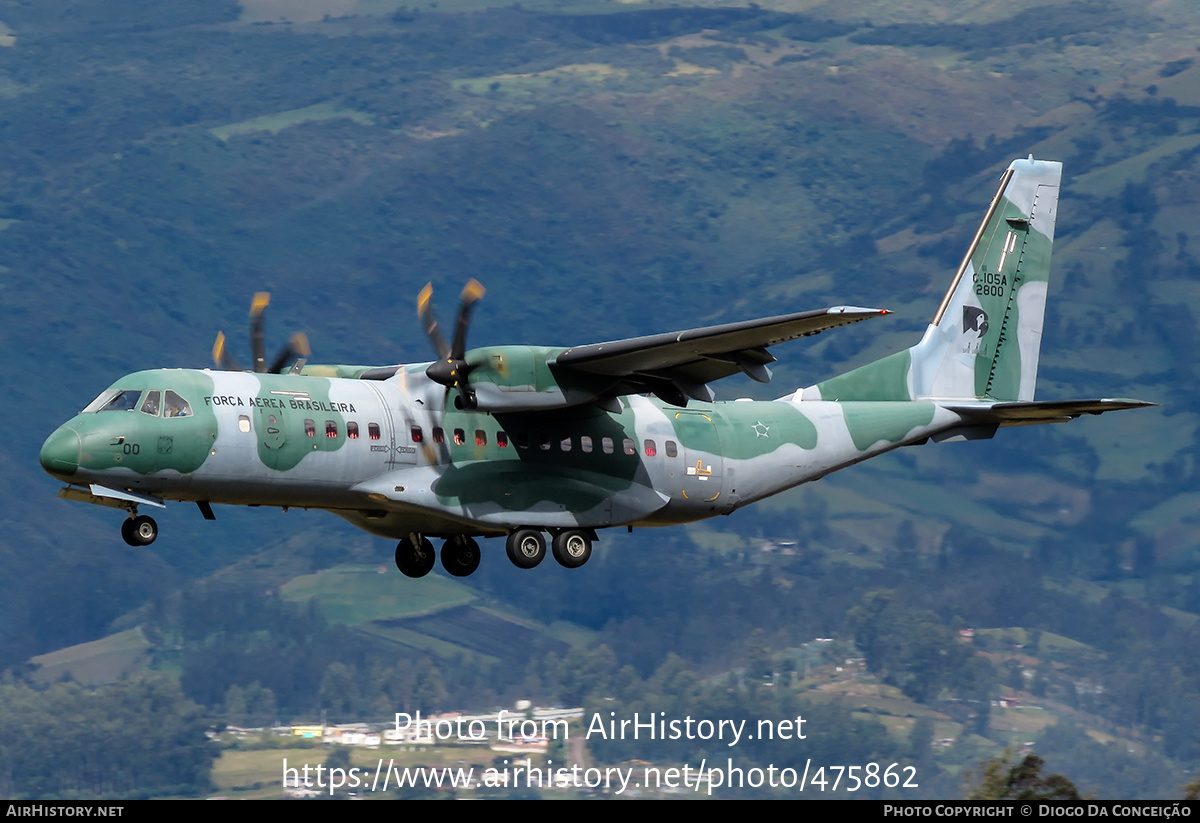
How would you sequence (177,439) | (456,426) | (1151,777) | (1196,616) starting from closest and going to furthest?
(177,439), (456,426), (1151,777), (1196,616)

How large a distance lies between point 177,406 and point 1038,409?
1345cm

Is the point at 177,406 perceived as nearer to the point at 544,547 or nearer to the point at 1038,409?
the point at 544,547

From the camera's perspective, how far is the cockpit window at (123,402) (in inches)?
992

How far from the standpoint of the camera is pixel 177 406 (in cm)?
2541

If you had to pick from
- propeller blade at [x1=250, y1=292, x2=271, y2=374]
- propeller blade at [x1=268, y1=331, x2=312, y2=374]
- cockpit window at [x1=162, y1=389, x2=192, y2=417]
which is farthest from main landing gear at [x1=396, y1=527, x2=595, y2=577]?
cockpit window at [x1=162, y1=389, x2=192, y2=417]

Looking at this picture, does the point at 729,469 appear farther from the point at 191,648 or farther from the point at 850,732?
the point at 191,648

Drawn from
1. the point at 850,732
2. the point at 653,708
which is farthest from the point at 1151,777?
the point at 653,708

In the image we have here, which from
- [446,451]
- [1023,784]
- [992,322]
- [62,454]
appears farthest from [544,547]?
[992,322]

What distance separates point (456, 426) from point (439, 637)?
92.9 m

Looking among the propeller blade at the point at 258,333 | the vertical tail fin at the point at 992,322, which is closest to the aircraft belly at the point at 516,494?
the propeller blade at the point at 258,333

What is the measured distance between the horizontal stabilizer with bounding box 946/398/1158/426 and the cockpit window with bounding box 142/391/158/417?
13170 millimetres

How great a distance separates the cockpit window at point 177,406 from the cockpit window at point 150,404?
0.16 meters

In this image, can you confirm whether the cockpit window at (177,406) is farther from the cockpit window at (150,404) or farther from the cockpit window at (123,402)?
the cockpit window at (123,402)

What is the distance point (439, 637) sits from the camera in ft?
391
